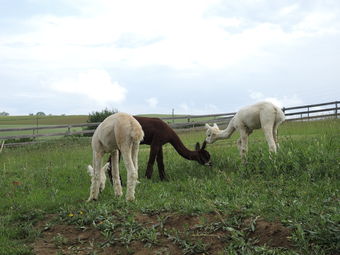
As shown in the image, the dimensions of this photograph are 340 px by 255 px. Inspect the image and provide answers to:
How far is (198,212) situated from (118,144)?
95.9 inches

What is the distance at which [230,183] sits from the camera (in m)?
7.73

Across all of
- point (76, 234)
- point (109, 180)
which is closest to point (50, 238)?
point (76, 234)

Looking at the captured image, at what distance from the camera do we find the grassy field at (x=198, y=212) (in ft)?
15.0

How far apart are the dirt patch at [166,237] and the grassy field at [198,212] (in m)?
0.01

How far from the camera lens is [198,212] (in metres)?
5.61

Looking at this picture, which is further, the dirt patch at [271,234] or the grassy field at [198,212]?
the grassy field at [198,212]

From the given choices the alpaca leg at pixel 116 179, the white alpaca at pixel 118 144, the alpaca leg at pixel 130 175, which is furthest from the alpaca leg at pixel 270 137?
the alpaca leg at pixel 130 175

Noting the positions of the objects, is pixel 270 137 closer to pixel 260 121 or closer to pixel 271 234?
pixel 260 121

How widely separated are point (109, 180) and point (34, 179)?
7.11ft

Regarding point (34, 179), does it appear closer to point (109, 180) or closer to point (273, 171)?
point (109, 180)

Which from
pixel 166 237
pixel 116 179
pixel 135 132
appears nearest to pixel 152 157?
pixel 116 179

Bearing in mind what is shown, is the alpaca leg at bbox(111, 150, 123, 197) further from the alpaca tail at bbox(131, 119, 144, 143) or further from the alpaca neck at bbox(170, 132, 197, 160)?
the alpaca neck at bbox(170, 132, 197, 160)

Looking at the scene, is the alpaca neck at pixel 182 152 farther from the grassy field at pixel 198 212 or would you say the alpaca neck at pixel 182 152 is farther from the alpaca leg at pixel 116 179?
the alpaca leg at pixel 116 179

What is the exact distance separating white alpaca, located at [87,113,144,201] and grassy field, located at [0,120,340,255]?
344mm
